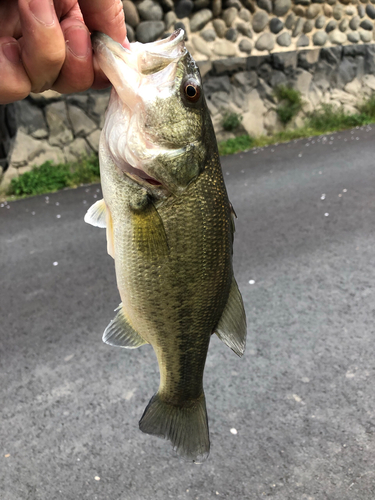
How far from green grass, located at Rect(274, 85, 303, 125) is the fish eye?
395 inches

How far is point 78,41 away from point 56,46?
4.0 inches

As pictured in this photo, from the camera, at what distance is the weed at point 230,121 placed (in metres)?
9.96

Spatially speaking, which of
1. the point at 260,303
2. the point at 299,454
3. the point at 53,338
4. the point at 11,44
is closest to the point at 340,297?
the point at 260,303

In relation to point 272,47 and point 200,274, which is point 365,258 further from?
point 272,47

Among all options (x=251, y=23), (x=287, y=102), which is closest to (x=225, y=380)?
(x=287, y=102)

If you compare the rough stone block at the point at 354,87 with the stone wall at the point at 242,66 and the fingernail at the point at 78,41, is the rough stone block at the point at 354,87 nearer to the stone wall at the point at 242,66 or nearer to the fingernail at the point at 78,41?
the stone wall at the point at 242,66

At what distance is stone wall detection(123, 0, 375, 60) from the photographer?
29.5 ft

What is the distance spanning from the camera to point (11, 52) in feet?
4.22

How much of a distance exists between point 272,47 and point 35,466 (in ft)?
34.7

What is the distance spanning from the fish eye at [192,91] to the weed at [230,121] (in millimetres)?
8909

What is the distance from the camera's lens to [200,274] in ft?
4.50

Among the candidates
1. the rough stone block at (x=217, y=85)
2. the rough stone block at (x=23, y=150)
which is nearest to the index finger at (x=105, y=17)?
the rough stone block at (x=23, y=150)

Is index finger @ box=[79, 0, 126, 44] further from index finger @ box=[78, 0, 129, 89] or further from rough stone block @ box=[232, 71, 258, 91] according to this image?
rough stone block @ box=[232, 71, 258, 91]

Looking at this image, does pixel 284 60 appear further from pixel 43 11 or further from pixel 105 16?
pixel 43 11
